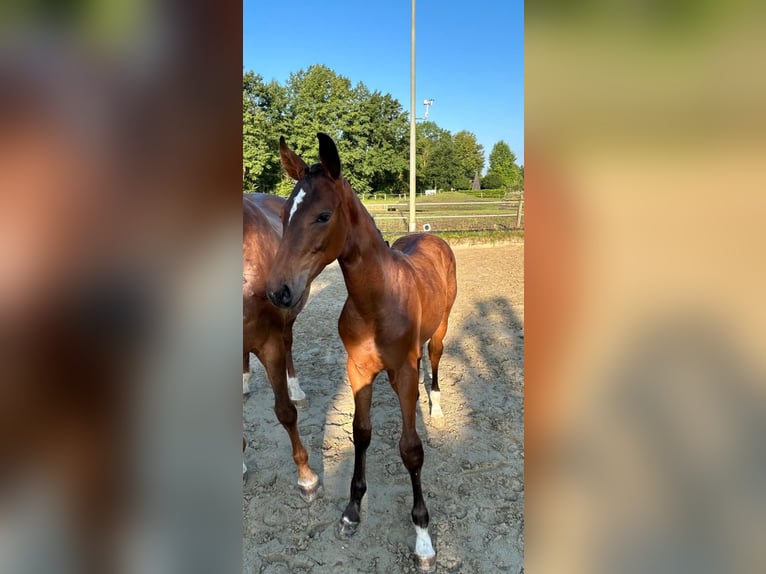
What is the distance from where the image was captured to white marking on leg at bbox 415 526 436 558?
220 centimetres

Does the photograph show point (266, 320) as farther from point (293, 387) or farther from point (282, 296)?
point (293, 387)

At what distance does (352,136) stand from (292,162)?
22.7 m

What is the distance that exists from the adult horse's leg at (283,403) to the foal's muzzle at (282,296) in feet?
3.00

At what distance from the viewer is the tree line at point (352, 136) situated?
21.8m
